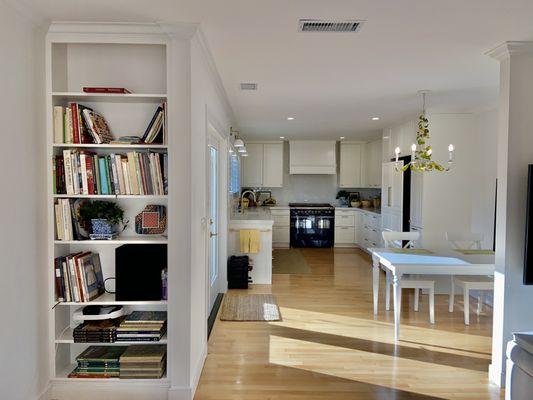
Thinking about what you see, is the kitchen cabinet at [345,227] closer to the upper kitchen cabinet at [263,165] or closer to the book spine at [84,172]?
the upper kitchen cabinet at [263,165]

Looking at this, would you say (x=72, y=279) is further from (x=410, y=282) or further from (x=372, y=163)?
(x=372, y=163)

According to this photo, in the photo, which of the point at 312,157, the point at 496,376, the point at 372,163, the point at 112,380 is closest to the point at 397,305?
the point at 496,376

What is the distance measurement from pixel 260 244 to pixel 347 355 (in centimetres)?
262

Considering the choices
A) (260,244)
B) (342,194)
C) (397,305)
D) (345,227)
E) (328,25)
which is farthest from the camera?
(342,194)

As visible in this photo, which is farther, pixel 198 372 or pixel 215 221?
pixel 215 221

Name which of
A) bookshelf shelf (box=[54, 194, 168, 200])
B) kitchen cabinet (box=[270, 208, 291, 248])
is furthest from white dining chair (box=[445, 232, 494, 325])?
kitchen cabinet (box=[270, 208, 291, 248])

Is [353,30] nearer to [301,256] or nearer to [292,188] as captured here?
[301,256]

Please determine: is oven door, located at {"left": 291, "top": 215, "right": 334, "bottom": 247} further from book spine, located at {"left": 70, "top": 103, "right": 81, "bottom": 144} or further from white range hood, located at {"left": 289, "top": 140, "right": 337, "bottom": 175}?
book spine, located at {"left": 70, "top": 103, "right": 81, "bottom": 144}

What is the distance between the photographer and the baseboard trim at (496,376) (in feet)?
9.64

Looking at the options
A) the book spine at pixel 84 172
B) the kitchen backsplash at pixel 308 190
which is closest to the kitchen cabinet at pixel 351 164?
the kitchen backsplash at pixel 308 190

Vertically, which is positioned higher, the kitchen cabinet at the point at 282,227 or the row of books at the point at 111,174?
the row of books at the point at 111,174

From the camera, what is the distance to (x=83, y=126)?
8.83 ft

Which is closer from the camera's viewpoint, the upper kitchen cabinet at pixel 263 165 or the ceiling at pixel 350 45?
the ceiling at pixel 350 45

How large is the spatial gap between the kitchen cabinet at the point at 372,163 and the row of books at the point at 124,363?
675 cm
